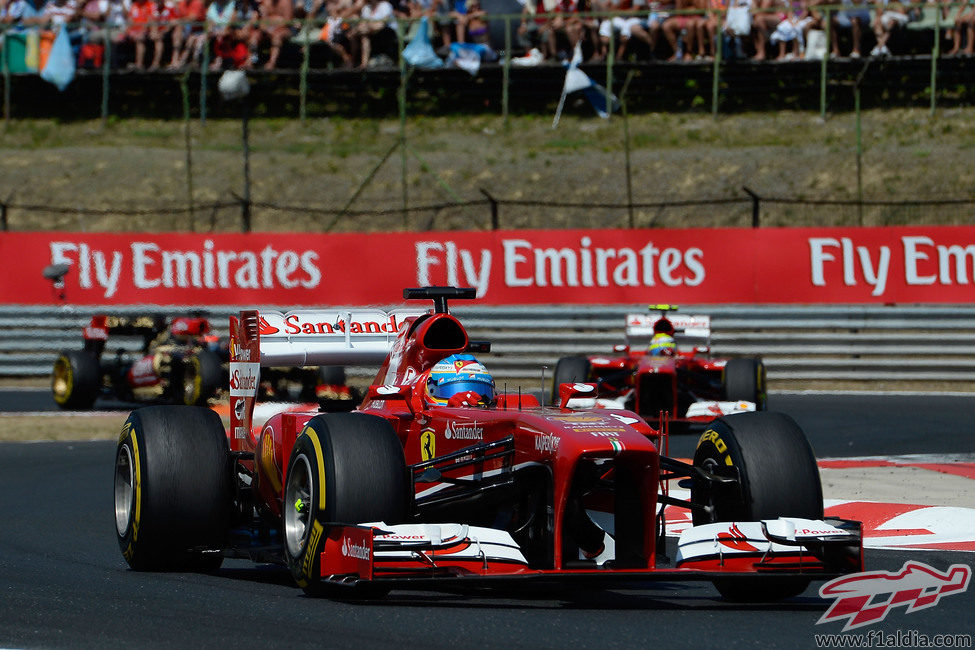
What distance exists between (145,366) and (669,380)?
661cm

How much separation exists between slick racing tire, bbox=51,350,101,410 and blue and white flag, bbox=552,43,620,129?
10.1 m

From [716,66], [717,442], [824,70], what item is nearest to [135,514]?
[717,442]

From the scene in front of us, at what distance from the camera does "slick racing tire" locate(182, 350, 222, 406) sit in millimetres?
17406

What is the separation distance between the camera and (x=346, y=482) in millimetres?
6215

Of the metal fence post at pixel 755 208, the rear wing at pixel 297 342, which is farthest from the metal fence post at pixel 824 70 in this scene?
the rear wing at pixel 297 342

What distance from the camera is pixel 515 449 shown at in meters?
6.52

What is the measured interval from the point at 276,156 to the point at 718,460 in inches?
778

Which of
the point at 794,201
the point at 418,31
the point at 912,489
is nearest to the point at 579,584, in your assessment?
the point at 912,489

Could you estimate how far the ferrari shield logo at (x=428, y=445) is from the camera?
280 inches

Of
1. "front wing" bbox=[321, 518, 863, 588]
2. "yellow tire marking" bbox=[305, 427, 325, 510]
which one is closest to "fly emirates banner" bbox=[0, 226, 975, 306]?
"front wing" bbox=[321, 518, 863, 588]

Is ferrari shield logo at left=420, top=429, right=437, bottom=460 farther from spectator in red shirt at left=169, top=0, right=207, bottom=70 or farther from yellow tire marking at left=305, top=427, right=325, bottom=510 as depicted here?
spectator in red shirt at left=169, top=0, right=207, bottom=70

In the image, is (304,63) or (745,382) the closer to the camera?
(745,382)

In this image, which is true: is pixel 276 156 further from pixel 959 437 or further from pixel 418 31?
pixel 959 437

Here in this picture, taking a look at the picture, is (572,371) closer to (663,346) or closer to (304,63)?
(663,346)
